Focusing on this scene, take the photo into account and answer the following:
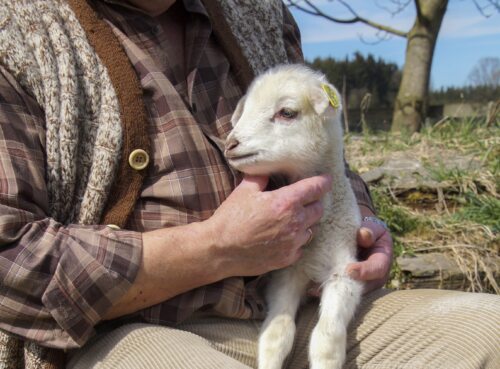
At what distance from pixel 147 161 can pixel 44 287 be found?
1.46 ft

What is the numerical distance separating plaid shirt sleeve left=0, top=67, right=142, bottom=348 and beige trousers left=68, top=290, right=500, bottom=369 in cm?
13

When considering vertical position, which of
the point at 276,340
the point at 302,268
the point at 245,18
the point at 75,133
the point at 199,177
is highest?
the point at 245,18

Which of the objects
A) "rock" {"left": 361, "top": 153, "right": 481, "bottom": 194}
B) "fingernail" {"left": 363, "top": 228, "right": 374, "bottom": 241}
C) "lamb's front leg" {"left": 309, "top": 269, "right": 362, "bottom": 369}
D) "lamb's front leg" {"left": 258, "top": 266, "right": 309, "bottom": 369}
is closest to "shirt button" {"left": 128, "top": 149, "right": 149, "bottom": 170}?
"lamb's front leg" {"left": 258, "top": 266, "right": 309, "bottom": 369}

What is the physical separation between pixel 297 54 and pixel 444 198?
213 cm

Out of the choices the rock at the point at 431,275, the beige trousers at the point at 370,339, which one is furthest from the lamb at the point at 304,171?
the rock at the point at 431,275

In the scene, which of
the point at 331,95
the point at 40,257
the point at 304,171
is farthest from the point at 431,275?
the point at 40,257

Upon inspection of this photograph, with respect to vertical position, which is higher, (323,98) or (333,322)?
(323,98)

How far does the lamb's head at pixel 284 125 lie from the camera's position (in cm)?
192

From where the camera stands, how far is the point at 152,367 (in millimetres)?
1694

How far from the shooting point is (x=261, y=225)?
186 centimetres

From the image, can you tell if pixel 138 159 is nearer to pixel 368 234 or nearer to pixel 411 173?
pixel 368 234

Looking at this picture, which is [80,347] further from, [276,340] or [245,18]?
[245,18]

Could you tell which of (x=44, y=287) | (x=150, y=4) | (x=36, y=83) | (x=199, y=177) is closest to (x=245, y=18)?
(x=150, y=4)

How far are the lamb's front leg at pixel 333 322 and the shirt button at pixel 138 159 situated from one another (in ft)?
2.10
